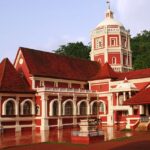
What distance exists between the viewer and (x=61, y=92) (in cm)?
4106

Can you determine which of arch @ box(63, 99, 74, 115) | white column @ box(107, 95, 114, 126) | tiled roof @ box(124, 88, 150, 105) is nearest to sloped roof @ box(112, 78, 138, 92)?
white column @ box(107, 95, 114, 126)

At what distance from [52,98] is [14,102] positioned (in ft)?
15.6

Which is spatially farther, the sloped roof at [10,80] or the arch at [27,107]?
the arch at [27,107]

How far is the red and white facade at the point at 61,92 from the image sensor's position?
37.3m

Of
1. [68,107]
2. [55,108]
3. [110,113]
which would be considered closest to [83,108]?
[68,107]

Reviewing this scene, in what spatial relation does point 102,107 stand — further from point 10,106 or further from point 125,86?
point 10,106

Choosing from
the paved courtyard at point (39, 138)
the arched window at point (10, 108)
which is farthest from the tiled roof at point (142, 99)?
the arched window at point (10, 108)

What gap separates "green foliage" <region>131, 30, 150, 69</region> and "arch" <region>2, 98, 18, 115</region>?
34.2 meters

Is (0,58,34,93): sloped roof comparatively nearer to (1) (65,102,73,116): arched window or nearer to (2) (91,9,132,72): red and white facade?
(1) (65,102,73,116): arched window

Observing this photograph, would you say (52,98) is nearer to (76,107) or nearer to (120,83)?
(76,107)

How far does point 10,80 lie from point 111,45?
2053 cm

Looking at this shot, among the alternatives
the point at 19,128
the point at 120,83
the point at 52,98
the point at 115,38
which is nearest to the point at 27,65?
the point at 52,98

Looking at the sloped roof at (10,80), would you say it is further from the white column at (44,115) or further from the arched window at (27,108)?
the white column at (44,115)

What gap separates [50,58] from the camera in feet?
150
